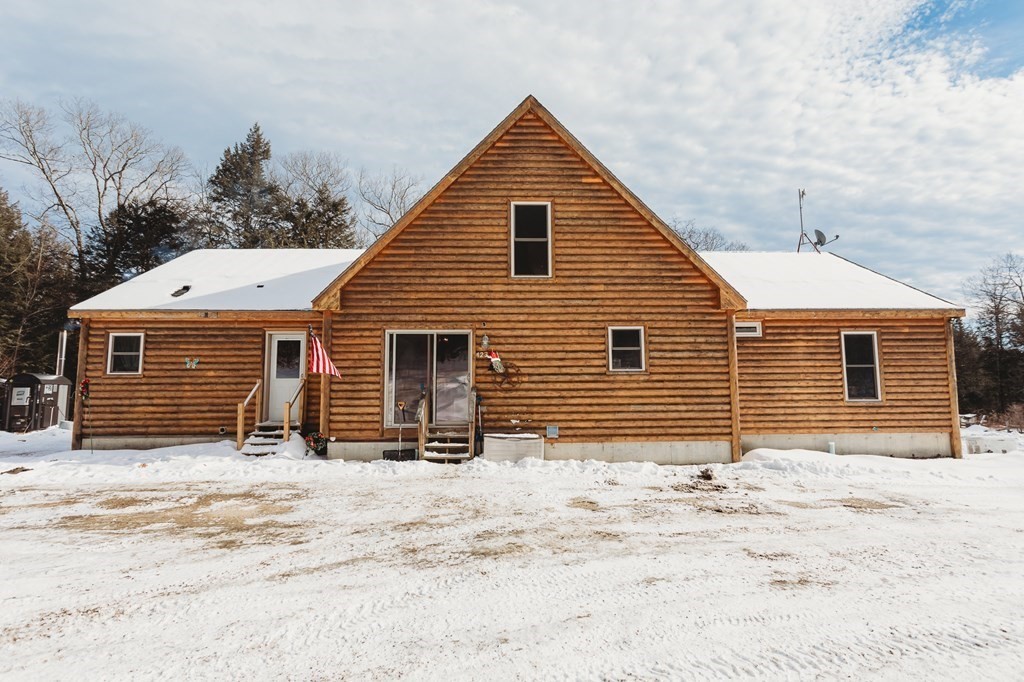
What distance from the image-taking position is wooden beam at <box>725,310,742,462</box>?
11156 millimetres

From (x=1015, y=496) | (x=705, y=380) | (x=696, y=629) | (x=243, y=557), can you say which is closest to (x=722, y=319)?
(x=705, y=380)

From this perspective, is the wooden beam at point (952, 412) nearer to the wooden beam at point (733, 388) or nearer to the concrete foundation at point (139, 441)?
the wooden beam at point (733, 388)

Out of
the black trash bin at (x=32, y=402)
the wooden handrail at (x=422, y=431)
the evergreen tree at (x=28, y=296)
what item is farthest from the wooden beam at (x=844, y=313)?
the evergreen tree at (x=28, y=296)

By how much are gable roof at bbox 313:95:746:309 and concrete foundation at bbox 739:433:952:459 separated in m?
3.42

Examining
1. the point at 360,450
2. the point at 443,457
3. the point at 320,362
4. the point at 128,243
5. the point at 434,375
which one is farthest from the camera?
the point at 128,243

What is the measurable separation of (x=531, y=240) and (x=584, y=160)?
2.24 m

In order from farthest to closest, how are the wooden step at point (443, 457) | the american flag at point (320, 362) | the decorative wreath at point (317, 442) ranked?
the decorative wreath at point (317, 442) < the wooden step at point (443, 457) < the american flag at point (320, 362)

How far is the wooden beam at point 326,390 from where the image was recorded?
1093 centimetres

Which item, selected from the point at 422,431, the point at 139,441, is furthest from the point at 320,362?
the point at 139,441

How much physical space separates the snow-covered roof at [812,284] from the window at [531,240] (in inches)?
192

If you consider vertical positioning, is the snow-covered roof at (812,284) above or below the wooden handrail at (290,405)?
above

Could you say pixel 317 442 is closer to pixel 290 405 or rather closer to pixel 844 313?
pixel 290 405

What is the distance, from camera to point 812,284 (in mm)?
Result: 13625

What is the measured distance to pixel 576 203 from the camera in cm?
1170
